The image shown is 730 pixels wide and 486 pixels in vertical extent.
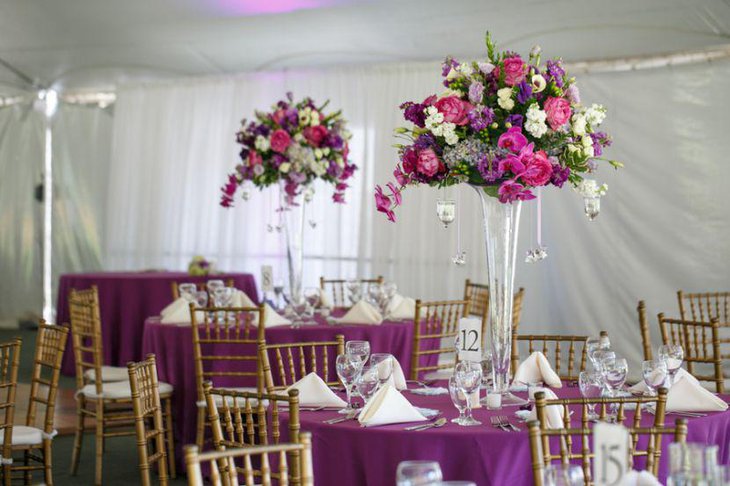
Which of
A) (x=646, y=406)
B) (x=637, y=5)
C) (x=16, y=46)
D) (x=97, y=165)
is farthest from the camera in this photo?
(x=97, y=165)

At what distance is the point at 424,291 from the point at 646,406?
5939 millimetres

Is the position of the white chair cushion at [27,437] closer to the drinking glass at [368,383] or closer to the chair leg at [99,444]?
the chair leg at [99,444]

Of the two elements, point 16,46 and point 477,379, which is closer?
point 477,379

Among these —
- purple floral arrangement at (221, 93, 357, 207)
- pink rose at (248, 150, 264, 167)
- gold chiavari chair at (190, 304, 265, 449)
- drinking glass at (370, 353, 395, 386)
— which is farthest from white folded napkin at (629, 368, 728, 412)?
pink rose at (248, 150, 264, 167)

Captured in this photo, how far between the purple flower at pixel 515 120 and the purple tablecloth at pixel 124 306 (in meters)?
5.42

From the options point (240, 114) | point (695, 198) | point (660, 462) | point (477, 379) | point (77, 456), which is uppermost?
point (240, 114)

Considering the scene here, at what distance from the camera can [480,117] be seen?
11.1 feet

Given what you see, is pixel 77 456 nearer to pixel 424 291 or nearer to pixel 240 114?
pixel 424 291

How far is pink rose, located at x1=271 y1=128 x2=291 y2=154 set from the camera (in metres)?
6.30

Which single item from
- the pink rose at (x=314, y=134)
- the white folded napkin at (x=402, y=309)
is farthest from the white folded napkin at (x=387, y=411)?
the pink rose at (x=314, y=134)

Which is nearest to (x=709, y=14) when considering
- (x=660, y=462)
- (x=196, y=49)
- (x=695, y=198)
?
(x=695, y=198)

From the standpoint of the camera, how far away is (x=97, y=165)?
11.9 m

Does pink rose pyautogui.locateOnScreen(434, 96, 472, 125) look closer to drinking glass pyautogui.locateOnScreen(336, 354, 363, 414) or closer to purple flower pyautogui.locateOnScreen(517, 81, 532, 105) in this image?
purple flower pyautogui.locateOnScreen(517, 81, 532, 105)

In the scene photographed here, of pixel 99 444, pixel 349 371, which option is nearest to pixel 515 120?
pixel 349 371
